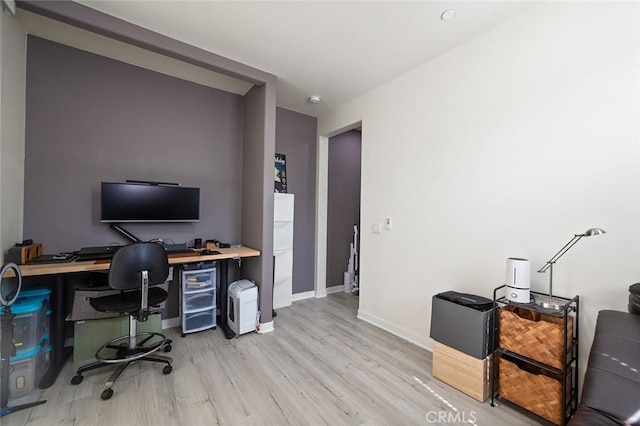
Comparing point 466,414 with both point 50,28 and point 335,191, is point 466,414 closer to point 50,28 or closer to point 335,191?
point 335,191

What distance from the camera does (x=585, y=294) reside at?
1.63m

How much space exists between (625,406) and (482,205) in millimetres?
1538

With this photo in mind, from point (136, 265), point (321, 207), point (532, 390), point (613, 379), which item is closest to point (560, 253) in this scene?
point (532, 390)

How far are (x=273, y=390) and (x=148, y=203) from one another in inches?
80.5

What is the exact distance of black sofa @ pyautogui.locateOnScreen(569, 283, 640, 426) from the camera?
78 centimetres

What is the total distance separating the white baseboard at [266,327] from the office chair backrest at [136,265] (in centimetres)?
117

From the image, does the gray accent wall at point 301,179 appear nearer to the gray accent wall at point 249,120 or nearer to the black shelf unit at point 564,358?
the gray accent wall at point 249,120

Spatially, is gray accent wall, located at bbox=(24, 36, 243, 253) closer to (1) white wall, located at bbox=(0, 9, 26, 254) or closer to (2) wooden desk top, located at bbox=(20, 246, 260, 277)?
(1) white wall, located at bbox=(0, 9, 26, 254)

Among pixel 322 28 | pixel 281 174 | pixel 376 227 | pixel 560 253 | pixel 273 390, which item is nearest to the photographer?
pixel 560 253

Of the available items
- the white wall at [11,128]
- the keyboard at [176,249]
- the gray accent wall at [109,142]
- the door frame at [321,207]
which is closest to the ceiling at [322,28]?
the white wall at [11,128]

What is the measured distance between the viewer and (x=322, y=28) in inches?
82.5

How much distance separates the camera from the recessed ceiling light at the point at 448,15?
189cm

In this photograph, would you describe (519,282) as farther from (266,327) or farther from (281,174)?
(281,174)

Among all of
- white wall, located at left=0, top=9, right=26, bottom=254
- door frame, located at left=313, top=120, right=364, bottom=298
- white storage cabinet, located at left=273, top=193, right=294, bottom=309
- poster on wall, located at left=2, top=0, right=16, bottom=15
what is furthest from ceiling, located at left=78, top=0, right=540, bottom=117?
white storage cabinet, located at left=273, top=193, right=294, bottom=309
